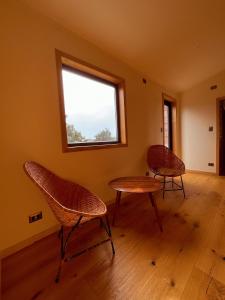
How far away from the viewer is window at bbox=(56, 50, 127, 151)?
196 centimetres

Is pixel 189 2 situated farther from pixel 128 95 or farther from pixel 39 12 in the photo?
pixel 39 12

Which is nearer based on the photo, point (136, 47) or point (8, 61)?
point (8, 61)

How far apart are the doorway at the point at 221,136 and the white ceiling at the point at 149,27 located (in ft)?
3.82

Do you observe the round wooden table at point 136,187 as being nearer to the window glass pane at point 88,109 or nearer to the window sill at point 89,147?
the window sill at point 89,147

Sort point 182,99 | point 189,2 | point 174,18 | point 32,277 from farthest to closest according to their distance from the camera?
point 182,99 < point 174,18 < point 189,2 < point 32,277

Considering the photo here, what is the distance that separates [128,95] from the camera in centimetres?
275

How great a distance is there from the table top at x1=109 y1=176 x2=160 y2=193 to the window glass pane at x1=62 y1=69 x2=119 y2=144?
29.7 inches

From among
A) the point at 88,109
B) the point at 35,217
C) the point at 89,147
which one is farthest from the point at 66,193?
the point at 88,109

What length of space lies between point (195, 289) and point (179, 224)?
830 millimetres

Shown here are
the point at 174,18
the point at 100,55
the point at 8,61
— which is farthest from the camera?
the point at 100,55

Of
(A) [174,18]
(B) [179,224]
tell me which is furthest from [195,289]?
(A) [174,18]

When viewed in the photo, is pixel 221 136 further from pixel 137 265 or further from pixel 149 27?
pixel 137 265

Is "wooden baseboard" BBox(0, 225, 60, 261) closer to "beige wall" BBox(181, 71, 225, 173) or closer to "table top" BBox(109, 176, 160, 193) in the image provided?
"table top" BBox(109, 176, 160, 193)

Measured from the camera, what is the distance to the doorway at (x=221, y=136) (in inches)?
152
